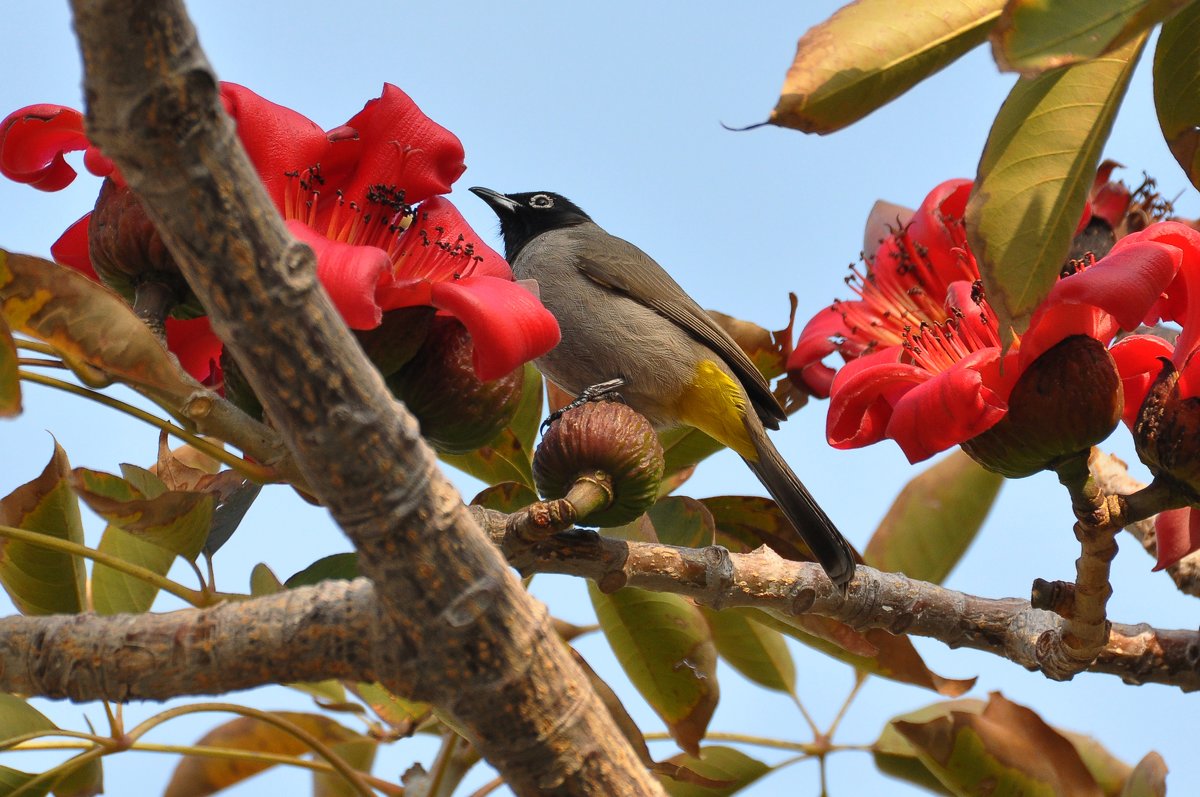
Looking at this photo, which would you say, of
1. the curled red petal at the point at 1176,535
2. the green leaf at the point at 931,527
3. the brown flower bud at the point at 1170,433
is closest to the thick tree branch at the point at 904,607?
the curled red petal at the point at 1176,535

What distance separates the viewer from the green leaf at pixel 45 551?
2.36 meters

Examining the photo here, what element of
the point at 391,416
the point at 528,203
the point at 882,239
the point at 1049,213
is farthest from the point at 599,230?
the point at 391,416

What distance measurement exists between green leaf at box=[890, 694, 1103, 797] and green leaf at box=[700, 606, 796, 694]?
0.46 m

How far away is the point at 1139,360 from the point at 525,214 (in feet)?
11.2

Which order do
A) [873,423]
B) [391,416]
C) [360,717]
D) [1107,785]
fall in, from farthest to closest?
[1107,785], [360,717], [873,423], [391,416]

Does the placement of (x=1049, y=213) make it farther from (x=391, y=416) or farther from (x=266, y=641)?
(x=266, y=641)

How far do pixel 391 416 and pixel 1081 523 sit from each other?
1408 millimetres

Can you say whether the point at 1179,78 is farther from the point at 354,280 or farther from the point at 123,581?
the point at 123,581

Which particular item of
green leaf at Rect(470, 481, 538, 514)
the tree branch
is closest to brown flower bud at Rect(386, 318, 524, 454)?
green leaf at Rect(470, 481, 538, 514)

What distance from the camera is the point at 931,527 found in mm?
3324

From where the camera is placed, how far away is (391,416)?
1277 mm

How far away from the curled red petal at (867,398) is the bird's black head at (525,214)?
119 inches

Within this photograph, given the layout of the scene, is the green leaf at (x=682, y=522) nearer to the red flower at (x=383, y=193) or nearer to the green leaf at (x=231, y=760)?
the red flower at (x=383, y=193)

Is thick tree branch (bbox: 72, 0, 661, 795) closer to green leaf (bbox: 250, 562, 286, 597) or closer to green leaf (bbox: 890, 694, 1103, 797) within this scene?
green leaf (bbox: 250, 562, 286, 597)
